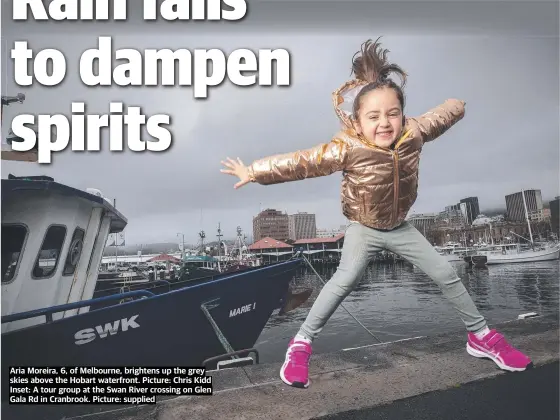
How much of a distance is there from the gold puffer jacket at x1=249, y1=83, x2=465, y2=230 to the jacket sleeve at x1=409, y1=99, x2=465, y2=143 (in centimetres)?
2

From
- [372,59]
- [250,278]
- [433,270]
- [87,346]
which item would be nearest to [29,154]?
[87,346]

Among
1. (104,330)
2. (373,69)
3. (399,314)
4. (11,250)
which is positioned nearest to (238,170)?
(373,69)

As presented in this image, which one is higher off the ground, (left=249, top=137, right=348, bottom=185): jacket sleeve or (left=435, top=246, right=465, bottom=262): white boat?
(left=249, top=137, right=348, bottom=185): jacket sleeve

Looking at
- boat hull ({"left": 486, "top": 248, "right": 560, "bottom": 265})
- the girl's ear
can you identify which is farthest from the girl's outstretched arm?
boat hull ({"left": 486, "top": 248, "right": 560, "bottom": 265})

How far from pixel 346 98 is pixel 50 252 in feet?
11.2

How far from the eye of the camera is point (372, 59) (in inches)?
77.5

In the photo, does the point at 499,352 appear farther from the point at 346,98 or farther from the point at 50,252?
the point at 50,252

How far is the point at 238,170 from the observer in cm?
186

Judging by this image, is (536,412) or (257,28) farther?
(257,28)

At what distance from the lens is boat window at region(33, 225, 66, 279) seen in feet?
10.7

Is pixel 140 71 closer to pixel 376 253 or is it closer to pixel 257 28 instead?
pixel 257 28

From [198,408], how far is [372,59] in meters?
2.11

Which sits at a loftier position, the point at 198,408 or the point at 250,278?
the point at 250,278

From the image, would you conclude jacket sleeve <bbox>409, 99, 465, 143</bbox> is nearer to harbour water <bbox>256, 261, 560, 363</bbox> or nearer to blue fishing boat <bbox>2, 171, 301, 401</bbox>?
blue fishing boat <bbox>2, 171, 301, 401</bbox>
